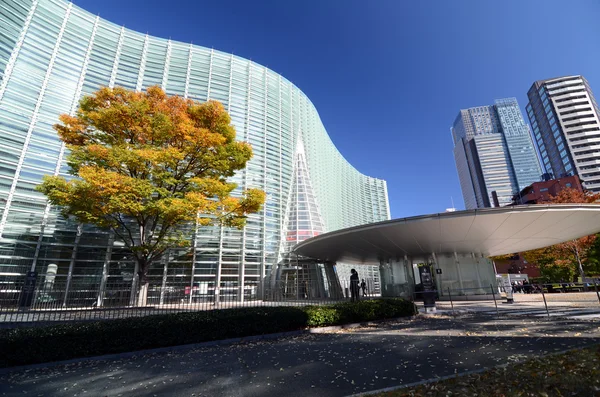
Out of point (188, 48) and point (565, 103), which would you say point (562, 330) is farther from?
point (565, 103)

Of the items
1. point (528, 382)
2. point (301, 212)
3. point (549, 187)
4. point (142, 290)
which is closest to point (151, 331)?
point (528, 382)

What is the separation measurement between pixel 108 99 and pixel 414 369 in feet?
65.6

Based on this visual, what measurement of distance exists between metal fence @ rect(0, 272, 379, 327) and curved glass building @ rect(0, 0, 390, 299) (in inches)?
13.5

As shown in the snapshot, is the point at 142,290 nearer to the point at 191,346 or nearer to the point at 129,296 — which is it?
the point at 129,296

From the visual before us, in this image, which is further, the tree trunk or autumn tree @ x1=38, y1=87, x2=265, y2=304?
the tree trunk

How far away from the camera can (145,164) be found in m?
15.6

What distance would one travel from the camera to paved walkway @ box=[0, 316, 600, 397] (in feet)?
16.4

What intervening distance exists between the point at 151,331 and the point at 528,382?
29.1ft

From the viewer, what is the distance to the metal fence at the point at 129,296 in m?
11.6

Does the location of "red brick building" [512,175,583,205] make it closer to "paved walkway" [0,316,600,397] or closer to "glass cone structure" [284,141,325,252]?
"glass cone structure" [284,141,325,252]

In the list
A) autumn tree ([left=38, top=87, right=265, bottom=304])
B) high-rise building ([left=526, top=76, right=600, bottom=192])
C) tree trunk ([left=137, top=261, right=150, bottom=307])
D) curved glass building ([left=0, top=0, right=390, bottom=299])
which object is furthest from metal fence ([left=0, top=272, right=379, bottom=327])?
high-rise building ([left=526, top=76, right=600, bottom=192])

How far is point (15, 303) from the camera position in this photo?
12.1 m

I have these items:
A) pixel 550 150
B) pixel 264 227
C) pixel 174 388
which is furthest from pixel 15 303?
pixel 550 150

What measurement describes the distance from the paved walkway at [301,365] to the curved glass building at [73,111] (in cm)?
1223
